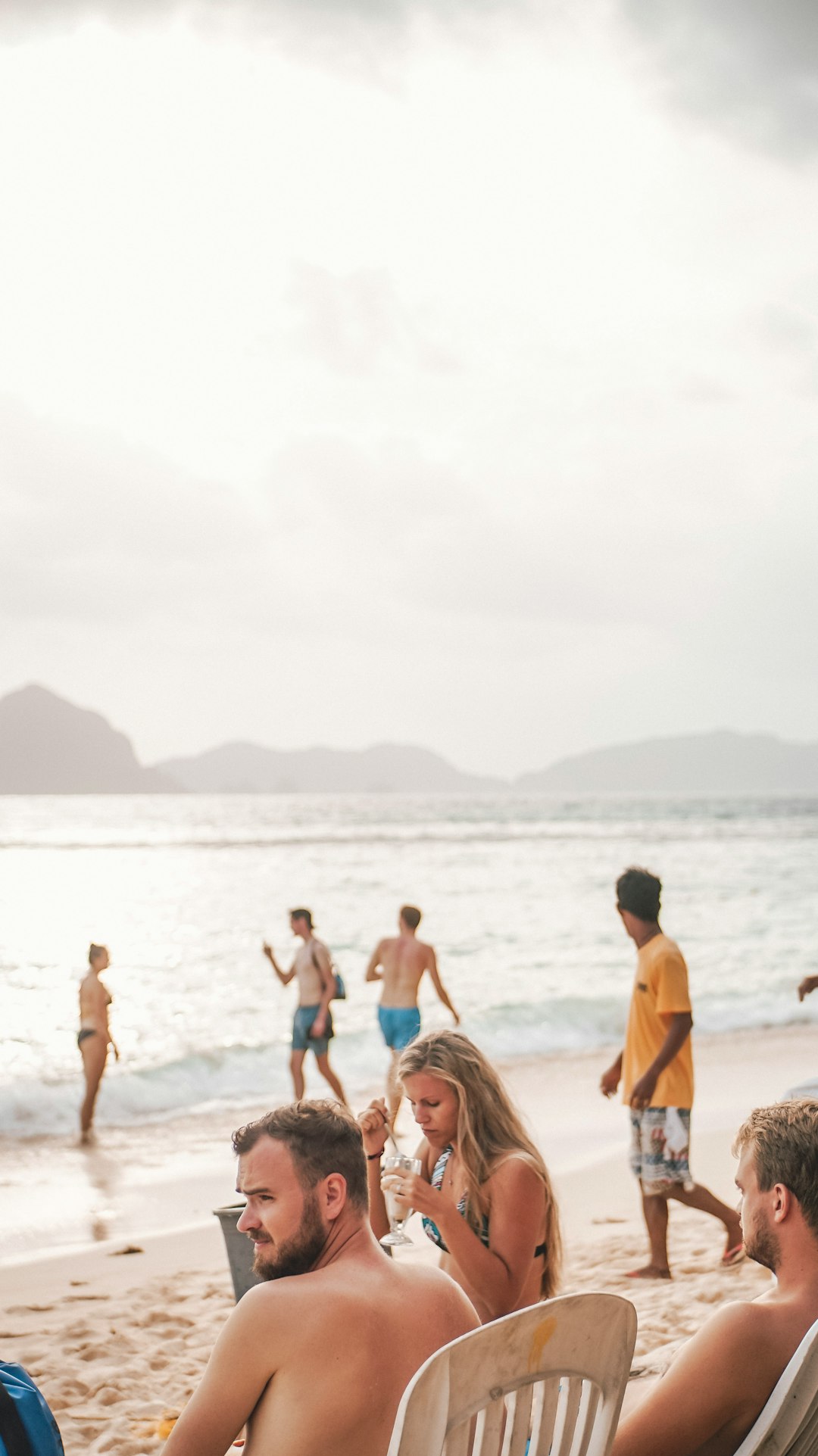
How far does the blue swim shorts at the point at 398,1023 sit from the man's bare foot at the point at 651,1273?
416 centimetres

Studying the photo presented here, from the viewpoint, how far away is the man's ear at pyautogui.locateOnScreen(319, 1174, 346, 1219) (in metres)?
2.09

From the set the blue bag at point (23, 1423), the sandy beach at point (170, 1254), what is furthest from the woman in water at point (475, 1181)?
the blue bag at point (23, 1423)

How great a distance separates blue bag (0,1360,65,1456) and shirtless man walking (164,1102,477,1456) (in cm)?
27

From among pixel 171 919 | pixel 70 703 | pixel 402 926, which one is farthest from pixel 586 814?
pixel 70 703

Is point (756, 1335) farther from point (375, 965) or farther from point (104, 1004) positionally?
point (104, 1004)

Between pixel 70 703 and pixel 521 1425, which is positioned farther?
pixel 70 703

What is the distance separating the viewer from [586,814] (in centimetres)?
6291

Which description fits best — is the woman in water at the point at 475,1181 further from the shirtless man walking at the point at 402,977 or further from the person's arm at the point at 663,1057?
the shirtless man walking at the point at 402,977

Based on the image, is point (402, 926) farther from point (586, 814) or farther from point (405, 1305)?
point (586, 814)

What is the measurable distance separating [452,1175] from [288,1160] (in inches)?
43.2

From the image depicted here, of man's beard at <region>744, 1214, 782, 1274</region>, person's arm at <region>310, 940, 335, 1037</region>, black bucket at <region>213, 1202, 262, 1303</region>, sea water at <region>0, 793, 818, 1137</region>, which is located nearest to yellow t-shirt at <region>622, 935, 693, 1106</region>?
black bucket at <region>213, 1202, 262, 1303</region>

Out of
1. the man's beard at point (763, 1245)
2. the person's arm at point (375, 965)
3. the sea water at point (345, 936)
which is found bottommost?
the sea water at point (345, 936)

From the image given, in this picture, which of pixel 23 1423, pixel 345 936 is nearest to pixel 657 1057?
pixel 23 1423

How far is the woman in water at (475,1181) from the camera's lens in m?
2.82
